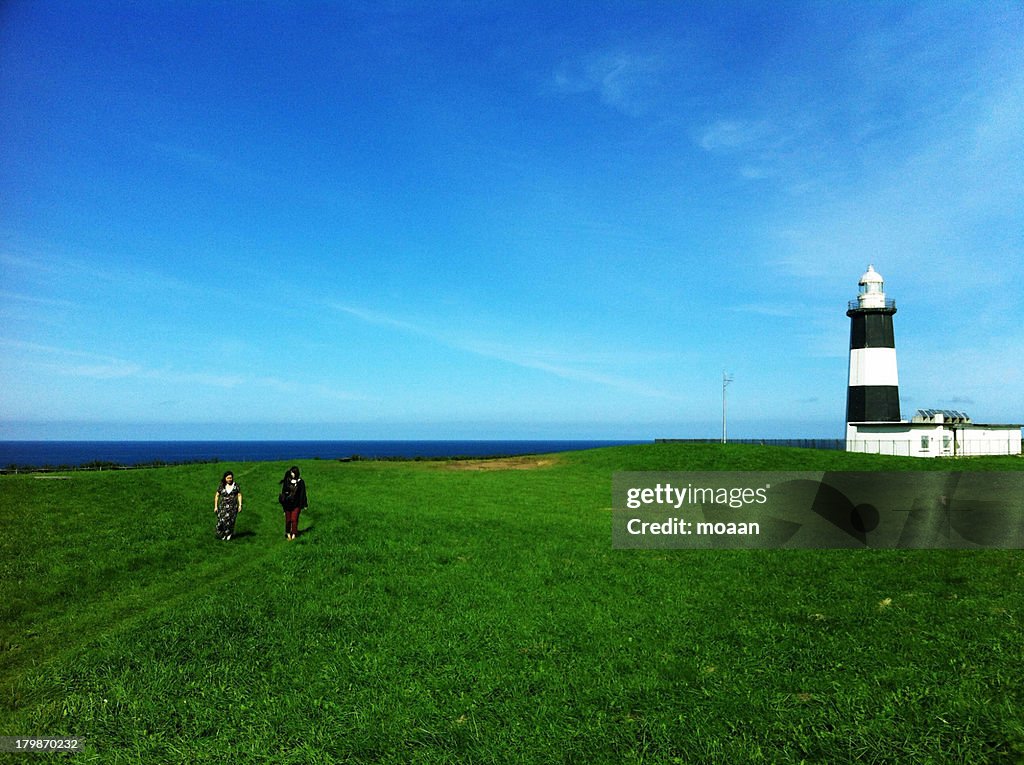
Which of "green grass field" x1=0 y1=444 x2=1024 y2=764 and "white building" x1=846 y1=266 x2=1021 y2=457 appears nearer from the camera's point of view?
"green grass field" x1=0 y1=444 x2=1024 y2=764

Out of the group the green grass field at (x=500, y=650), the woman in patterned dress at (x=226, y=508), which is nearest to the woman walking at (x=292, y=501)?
the green grass field at (x=500, y=650)

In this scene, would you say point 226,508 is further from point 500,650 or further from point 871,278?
point 871,278

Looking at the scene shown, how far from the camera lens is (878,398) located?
6291 cm

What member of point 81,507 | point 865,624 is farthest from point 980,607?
point 81,507

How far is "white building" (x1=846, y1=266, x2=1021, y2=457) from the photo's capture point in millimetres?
62281

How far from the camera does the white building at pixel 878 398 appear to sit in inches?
2452

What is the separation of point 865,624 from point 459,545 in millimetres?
12048

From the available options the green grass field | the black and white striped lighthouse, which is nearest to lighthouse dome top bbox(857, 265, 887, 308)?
the black and white striped lighthouse

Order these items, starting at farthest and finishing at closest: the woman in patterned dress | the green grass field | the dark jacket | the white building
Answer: the white building < the woman in patterned dress < the dark jacket < the green grass field

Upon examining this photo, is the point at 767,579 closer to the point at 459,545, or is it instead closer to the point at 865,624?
the point at 865,624

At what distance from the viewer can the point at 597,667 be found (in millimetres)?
10594

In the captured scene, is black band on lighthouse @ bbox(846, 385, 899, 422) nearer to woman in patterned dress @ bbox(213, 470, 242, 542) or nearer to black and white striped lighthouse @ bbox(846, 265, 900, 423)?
black and white striped lighthouse @ bbox(846, 265, 900, 423)

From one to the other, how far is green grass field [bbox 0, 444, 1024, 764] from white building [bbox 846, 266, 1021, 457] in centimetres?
5132

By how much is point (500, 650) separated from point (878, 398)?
63579 mm
